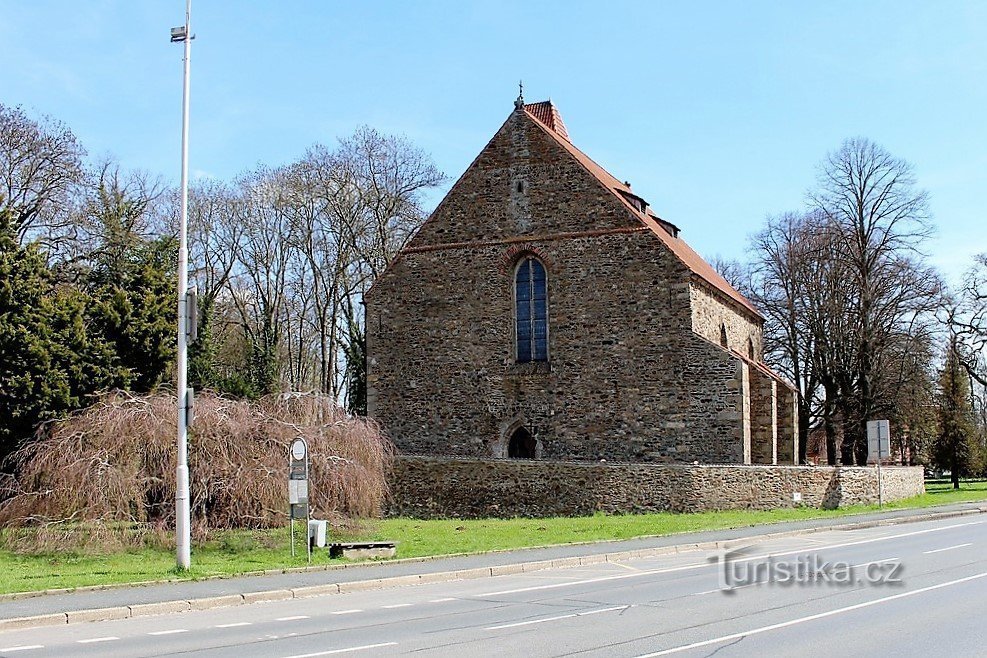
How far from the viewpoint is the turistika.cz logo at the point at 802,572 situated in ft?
47.6

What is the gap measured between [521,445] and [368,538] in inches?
521

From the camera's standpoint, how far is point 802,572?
52.2 ft

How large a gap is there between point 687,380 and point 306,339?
1182 inches

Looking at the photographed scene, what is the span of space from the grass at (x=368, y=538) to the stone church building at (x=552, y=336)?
4.70 meters

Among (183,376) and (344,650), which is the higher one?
(183,376)

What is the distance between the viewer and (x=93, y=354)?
Result: 2708 centimetres

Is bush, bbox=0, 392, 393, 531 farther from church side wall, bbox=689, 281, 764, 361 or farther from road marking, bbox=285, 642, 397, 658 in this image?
church side wall, bbox=689, 281, 764, 361

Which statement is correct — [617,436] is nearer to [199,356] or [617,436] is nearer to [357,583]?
[199,356]

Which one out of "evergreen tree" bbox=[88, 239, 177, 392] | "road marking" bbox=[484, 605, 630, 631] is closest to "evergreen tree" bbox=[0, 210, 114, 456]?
"evergreen tree" bbox=[88, 239, 177, 392]

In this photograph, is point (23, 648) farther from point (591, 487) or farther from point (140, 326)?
point (591, 487)

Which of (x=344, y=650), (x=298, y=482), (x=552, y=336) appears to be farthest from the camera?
(x=552, y=336)

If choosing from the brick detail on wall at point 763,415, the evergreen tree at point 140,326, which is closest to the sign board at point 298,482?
the evergreen tree at point 140,326

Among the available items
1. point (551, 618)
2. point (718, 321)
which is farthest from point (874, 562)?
point (718, 321)

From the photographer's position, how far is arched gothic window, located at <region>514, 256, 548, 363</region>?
117ft
